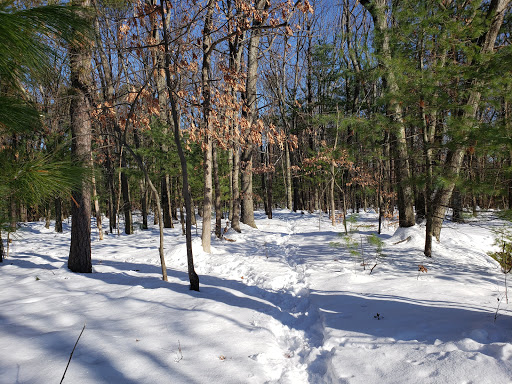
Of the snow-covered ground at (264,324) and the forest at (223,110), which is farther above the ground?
the forest at (223,110)

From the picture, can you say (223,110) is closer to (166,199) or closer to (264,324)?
(264,324)

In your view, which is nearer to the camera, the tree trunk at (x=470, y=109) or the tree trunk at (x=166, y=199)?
the tree trunk at (x=470, y=109)

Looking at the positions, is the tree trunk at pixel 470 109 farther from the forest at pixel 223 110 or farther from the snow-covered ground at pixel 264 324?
the snow-covered ground at pixel 264 324

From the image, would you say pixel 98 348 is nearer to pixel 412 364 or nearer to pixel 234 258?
pixel 412 364

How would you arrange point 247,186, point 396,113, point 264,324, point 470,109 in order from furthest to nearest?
1. point 247,186
2. point 396,113
3. point 470,109
4. point 264,324

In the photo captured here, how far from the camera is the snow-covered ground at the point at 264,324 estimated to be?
2541mm

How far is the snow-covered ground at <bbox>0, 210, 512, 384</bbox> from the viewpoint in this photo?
2.54 m

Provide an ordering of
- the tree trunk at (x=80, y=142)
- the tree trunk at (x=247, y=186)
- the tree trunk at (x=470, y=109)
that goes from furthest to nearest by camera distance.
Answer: the tree trunk at (x=247, y=186)
the tree trunk at (x=80, y=142)
the tree trunk at (x=470, y=109)

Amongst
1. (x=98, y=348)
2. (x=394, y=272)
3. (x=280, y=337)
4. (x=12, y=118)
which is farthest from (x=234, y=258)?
(x=12, y=118)

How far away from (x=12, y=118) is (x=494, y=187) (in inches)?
223

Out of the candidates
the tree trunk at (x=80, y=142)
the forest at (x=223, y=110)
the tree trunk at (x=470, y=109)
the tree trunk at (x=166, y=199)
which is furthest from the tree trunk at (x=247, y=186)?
the tree trunk at (x=470, y=109)

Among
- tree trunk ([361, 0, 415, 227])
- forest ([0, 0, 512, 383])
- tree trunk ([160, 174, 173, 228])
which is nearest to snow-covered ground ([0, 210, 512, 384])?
forest ([0, 0, 512, 383])

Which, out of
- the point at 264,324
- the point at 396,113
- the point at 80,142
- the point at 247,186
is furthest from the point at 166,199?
the point at 264,324

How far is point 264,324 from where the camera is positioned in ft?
12.4
